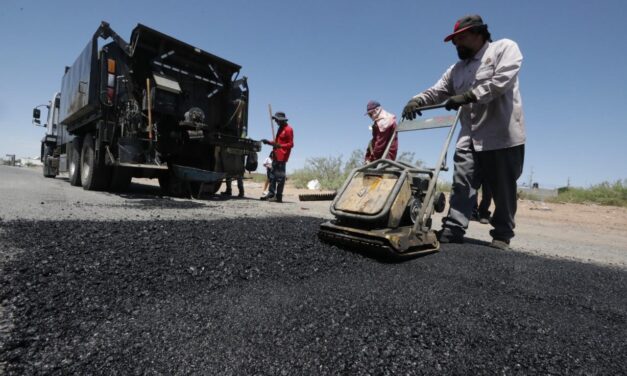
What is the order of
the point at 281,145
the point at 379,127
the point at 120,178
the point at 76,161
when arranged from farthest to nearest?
the point at 76,161, the point at 281,145, the point at 120,178, the point at 379,127

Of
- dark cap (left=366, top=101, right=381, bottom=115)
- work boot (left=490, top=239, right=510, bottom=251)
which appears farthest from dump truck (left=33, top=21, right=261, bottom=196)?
work boot (left=490, top=239, right=510, bottom=251)

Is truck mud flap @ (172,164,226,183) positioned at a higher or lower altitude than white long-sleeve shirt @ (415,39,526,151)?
lower

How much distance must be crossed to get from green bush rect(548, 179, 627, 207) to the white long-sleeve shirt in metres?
9.19

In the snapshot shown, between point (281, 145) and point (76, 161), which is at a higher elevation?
point (281, 145)

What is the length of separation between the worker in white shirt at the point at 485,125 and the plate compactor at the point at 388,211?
32cm

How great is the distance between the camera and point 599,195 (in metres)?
10.2

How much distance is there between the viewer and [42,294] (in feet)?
4.52

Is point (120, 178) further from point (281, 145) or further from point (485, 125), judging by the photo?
point (485, 125)

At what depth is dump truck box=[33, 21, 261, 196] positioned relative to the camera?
547 cm

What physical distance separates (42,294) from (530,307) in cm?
231

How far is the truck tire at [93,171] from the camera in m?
5.91

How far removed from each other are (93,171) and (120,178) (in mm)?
438

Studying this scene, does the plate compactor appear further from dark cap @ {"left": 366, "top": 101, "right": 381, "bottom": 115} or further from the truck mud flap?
the truck mud flap

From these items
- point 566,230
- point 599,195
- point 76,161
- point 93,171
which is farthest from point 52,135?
point 599,195
